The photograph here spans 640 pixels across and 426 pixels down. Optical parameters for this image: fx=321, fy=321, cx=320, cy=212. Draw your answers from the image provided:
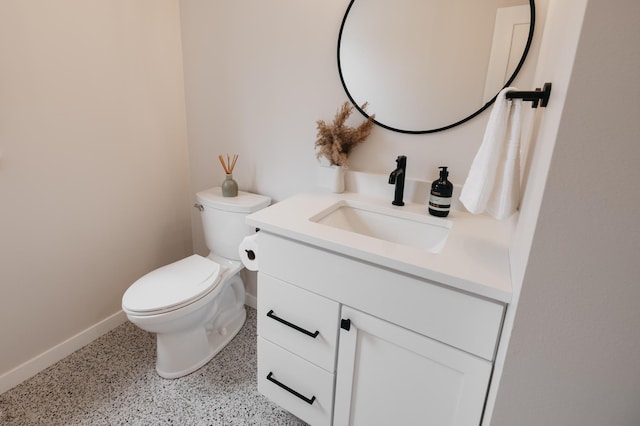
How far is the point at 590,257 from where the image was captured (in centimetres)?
52

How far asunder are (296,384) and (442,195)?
2.86 feet

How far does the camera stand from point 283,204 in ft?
4.14

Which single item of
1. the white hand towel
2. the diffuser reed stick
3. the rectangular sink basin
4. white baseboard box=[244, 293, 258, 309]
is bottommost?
white baseboard box=[244, 293, 258, 309]

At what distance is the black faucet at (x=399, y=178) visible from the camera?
4.02ft

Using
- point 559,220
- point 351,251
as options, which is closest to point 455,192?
point 351,251

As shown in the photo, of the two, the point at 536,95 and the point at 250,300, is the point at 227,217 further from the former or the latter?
the point at 536,95

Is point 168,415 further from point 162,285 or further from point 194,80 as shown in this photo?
point 194,80

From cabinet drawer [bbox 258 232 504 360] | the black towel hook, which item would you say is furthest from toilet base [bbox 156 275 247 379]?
the black towel hook

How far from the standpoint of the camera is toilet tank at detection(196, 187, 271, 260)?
5.25 feet

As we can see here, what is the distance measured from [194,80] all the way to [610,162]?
6.20 feet

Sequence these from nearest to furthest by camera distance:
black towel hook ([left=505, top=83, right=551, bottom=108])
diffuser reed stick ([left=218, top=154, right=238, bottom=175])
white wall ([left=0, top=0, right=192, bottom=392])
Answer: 1. black towel hook ([left=505, top=83, right=551, bottom=108])
2. white wall ([left=0, top=0, right=192, bottom=392])
3. diffuser reed stick ([left=218, top=154, right=238, bottom=175])

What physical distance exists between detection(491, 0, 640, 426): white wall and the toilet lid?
1.21 metres

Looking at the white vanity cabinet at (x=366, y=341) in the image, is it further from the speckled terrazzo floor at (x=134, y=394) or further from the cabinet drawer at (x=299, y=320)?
the speckled terrazzo floor at (x=134, y=394)

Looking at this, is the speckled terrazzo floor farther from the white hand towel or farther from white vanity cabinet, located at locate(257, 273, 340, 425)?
the white hand towel
